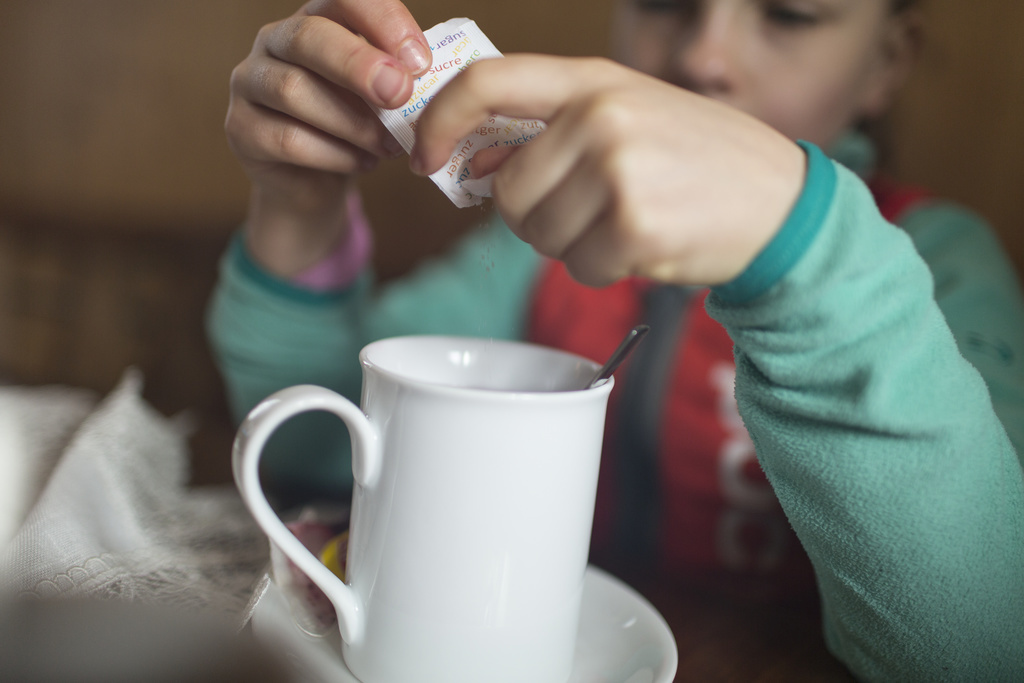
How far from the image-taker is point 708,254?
330 millimetres

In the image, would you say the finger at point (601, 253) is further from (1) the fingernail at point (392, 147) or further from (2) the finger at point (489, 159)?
(1) the fingernail at point (392, 147)

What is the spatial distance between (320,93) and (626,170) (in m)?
0.25

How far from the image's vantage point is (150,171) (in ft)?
4.38

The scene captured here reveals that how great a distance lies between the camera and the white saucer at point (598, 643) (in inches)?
15.5

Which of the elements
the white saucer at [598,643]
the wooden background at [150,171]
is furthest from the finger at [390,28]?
the wooden background at [150,171]

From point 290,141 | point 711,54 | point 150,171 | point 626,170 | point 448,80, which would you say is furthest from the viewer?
point 150,171

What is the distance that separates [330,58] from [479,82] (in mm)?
143

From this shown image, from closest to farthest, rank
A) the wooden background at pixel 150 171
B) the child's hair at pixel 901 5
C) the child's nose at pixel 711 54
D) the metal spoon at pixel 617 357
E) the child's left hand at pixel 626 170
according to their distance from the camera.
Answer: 1. the child's left hand at pixel 626 170
2. the metal spoon at pixel 617 357
3. the child's nose at pixel 711 54
4. the child's hair at pixel 901 5
5. the wooden background at pixel 150 171

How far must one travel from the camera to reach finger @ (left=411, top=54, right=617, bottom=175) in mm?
328

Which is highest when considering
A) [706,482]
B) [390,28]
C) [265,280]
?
[390,28]

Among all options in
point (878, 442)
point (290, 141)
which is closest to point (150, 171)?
point (290, 141)

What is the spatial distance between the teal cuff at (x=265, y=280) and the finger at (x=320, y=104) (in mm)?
268

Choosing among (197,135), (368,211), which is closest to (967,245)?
(368,211)

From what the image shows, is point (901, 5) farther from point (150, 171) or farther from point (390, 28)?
point (150, 171)
